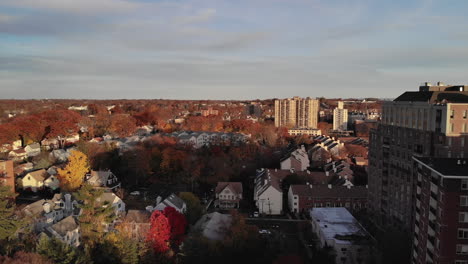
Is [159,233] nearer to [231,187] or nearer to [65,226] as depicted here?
[65,226]

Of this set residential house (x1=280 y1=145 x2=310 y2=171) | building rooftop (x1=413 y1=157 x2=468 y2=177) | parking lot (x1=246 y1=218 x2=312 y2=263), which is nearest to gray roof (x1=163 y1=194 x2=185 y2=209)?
parking lot (x1=246 y1=218 x2=312 y2=263)

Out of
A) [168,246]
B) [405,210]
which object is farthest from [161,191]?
[405,210]

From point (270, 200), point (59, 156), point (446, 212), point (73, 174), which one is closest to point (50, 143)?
point (59, 156)

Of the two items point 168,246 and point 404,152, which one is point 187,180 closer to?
point 168,246

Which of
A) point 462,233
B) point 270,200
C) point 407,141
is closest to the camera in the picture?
point 462,233

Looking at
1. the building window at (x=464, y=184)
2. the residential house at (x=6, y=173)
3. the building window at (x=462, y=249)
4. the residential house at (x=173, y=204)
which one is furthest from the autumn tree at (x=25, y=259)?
the residential house at (x=6, y=173)

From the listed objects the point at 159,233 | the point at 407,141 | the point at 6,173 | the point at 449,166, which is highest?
the point at 407,141
